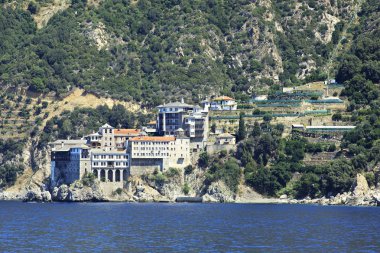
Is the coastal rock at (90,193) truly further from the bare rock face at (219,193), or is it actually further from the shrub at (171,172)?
the bare rock face at (219,193)

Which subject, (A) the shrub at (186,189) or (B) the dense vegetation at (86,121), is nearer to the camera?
(A) the shrub at (186,189)

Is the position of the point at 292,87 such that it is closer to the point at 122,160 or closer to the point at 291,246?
the point at 122,160

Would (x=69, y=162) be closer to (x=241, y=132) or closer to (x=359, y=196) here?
(x=241, y=132)

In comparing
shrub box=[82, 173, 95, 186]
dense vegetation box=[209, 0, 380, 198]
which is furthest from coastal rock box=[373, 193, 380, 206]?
shrub box=[82, 173, 95, 186]

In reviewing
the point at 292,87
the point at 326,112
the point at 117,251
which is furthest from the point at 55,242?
the point at 292,87

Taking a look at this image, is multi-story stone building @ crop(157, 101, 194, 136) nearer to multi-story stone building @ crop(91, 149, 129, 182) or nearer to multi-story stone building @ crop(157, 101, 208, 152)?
multi-story stone building @ crop(157, 101, 208, 152)

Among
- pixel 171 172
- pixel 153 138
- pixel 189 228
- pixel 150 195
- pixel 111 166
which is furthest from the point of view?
pixel 111 166

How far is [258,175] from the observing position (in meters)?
163

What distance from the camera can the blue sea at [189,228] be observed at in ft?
341

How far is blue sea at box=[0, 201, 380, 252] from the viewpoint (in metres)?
104

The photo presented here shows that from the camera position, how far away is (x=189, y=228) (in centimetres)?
12100

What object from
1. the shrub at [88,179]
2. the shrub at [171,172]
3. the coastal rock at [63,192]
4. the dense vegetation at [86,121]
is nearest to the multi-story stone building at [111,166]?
the shrub at [88,179]

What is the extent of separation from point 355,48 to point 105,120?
125 ft

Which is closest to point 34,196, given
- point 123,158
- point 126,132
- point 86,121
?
point 123,158
